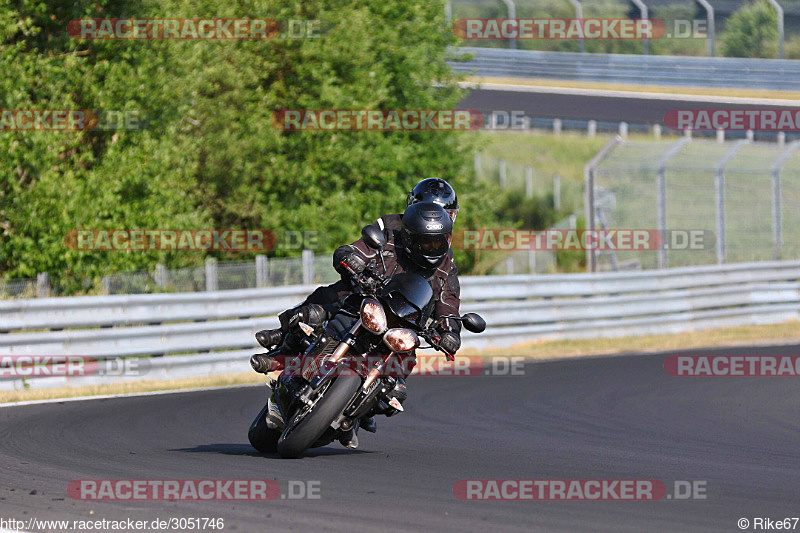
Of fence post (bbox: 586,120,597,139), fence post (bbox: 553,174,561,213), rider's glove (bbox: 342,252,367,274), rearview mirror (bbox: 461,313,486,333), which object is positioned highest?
rider's glove (bbox: 342,252,367,274)

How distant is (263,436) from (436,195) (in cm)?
188

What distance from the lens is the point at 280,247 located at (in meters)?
22.0

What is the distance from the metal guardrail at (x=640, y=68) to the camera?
3822 centimetres

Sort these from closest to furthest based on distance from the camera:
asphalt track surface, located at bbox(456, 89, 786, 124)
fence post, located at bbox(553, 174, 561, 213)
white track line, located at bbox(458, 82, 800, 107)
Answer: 1. white track line, located at bbox(458, 82, 800, 107)
2. fence post, located at bbox(553, 174, 561, 213)
3. asphalt track surface, located at bbox(456, 89, 786, 124)

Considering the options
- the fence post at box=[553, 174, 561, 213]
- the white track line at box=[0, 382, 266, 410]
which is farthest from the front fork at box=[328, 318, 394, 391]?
the fence post at box=[553, 174, 561, 213]

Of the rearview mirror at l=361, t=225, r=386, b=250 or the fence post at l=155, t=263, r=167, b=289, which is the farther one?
the fence post at l=155, t=263, r=167, b=289

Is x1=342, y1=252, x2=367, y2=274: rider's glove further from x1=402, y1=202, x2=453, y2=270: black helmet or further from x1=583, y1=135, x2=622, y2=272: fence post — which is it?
x1=583, y1=135, x2=622, y2=272: fence post

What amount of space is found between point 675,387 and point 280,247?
415 inches

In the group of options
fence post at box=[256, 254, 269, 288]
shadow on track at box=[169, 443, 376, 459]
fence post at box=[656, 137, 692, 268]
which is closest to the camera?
shadow on track at box=[169, 443, 376, 459]

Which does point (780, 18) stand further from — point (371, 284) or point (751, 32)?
point (371, 284)

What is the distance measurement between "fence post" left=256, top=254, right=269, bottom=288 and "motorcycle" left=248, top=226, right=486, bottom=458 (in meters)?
8.43

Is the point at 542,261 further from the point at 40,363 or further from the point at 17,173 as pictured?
the point at 40,363

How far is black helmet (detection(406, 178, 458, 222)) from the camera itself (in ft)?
25.2

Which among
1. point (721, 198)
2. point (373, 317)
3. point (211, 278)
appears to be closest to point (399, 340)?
point (373, 317)
